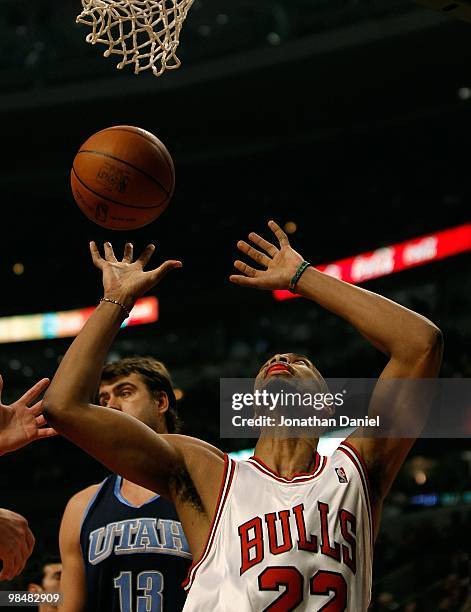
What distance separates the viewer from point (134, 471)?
243 centimetres

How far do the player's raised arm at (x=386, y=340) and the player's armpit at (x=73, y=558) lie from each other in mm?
1185

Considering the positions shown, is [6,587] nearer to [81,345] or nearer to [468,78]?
[81,345]

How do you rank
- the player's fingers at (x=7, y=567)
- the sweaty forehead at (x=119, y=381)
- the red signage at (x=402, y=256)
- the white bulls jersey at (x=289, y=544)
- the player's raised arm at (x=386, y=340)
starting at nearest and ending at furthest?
the white bulls jersey at (x=289, y=544)
the player's raised arm at (x=386, y=340)
the player's fingers at (x=7, y=567)
the sweaty forehead at (x=119, y=381)
the red signage at (x=402, y=256)

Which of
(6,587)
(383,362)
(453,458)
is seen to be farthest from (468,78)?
(6,587)

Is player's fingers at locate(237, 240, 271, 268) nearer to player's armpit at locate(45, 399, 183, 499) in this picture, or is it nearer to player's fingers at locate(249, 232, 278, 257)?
player's fingers at locate(249, 232, 278, 257)

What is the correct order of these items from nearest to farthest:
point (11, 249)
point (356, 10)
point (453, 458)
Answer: point (453, 458) → point (356, 10) → point (11, 249)

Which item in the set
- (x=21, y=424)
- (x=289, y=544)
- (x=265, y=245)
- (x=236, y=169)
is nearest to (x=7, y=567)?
(x=21, y=424)

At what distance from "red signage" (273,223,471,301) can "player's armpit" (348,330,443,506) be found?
9170mm

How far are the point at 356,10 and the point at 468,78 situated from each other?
1857 mm

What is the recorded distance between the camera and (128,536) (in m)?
3.16

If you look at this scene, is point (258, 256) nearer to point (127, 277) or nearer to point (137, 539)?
point (127, 277)

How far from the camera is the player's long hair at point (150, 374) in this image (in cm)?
340

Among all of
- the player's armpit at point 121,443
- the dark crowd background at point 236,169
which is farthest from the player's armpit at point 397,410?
the dark crowd background at point 236,169

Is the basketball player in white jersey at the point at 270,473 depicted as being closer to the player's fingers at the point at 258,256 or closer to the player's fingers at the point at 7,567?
the player's fingers at the point at 258,256
